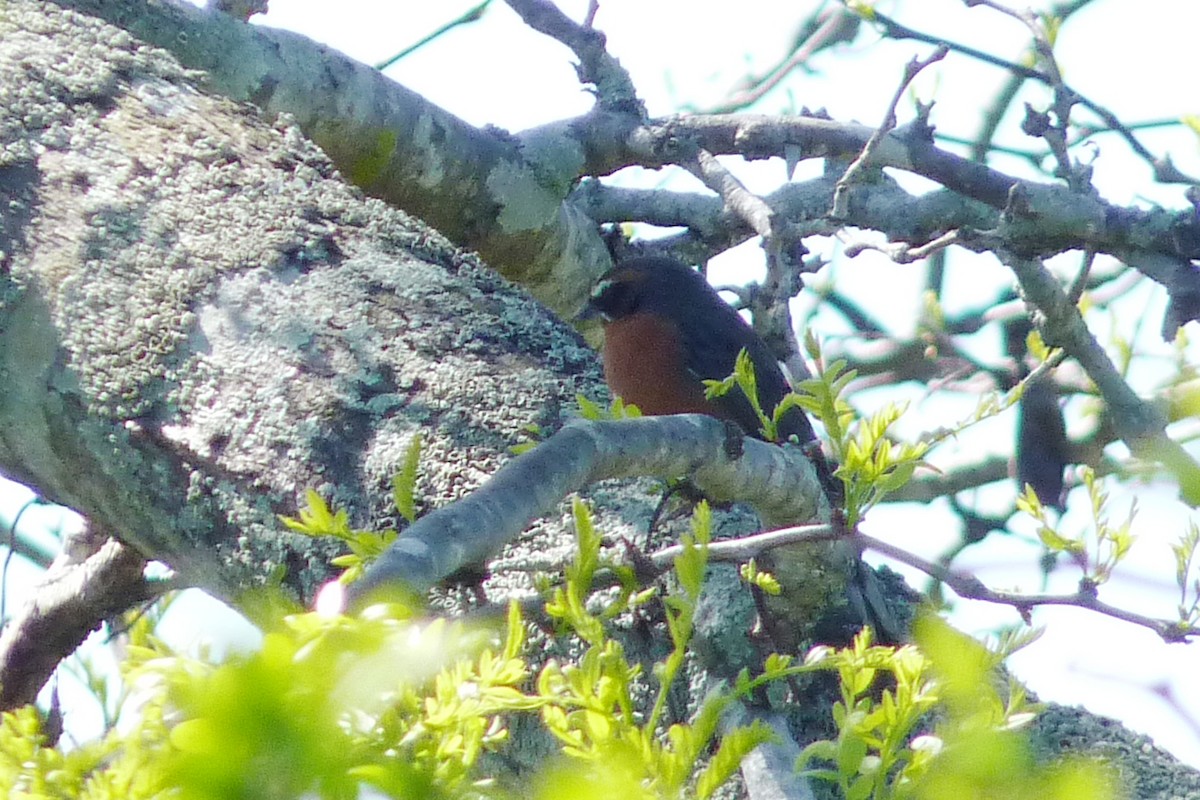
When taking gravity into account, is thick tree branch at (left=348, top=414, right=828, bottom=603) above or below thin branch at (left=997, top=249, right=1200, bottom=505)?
below

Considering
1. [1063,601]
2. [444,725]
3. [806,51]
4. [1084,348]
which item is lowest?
[444,725]

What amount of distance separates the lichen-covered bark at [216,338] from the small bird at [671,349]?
1.41m

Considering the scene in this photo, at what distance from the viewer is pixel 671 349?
4.50m

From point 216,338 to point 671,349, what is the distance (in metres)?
2.32

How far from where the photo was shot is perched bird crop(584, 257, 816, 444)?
430 centimetres

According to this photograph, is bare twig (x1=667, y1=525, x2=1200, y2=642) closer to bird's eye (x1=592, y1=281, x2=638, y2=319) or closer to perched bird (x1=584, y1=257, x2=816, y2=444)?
perched bird (x1=584, y1=257, x2=816, y2=444)

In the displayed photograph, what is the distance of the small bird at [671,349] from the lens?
4297 millimetres

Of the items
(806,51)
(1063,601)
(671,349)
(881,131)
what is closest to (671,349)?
(671,349)

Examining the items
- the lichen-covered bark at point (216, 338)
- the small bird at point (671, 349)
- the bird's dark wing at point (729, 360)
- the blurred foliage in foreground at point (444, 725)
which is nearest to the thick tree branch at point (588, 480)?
the blurred foliage in foreground at point (444, 725)

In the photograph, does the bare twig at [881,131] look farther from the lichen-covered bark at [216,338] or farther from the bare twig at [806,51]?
the bare twig at [806,51]

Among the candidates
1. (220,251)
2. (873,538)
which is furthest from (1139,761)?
(220,251)

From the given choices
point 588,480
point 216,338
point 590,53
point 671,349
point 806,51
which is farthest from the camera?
point 806,51

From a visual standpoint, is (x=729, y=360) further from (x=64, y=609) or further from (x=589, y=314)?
(x=64, y=609)

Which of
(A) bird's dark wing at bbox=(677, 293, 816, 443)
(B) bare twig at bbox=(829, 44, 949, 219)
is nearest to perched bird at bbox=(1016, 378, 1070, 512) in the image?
(A) bird's dark wing at bbox=(677, 293, 816, 443)
